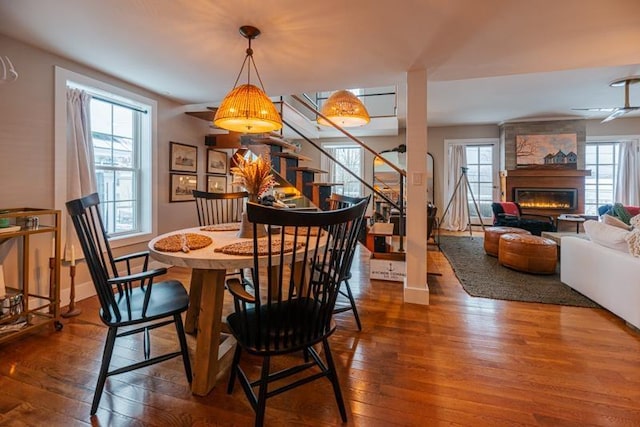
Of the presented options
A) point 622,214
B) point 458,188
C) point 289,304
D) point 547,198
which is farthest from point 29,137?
point 547,198

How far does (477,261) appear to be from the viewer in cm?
424

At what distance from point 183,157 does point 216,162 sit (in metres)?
0.59

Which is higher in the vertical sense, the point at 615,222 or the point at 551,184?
the point at 551,184

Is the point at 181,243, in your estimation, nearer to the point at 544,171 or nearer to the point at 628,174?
the point at 544,171

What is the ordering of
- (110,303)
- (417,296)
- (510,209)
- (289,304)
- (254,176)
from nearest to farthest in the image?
(289,304) < (110,303) < (254,176) < (417,296) < (510,209)

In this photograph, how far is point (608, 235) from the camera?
2568mm

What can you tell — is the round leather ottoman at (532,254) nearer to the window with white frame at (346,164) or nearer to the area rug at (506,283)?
the area rug at (506,283)

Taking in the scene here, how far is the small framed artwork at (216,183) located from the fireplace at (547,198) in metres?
6.07

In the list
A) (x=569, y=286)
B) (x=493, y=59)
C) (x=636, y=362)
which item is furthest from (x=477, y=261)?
(x=493, y=59)

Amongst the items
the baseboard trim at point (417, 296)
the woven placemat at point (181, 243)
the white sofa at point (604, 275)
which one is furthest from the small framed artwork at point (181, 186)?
the white sofa at point (604, 275)

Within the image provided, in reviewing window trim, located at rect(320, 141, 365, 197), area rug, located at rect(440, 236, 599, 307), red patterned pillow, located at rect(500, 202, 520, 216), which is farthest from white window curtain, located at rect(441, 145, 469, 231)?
area rug, located at rect(440, 236, 599, 307)

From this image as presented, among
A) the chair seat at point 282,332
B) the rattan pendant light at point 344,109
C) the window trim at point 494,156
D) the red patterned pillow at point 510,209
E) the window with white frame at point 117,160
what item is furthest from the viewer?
the window trim at point 494,156

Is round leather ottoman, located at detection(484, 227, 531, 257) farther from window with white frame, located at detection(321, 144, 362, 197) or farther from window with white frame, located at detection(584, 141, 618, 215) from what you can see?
window with white frame, located at detection(584, 141, 618, 215)

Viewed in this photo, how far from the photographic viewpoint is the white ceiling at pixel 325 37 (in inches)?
74.6
